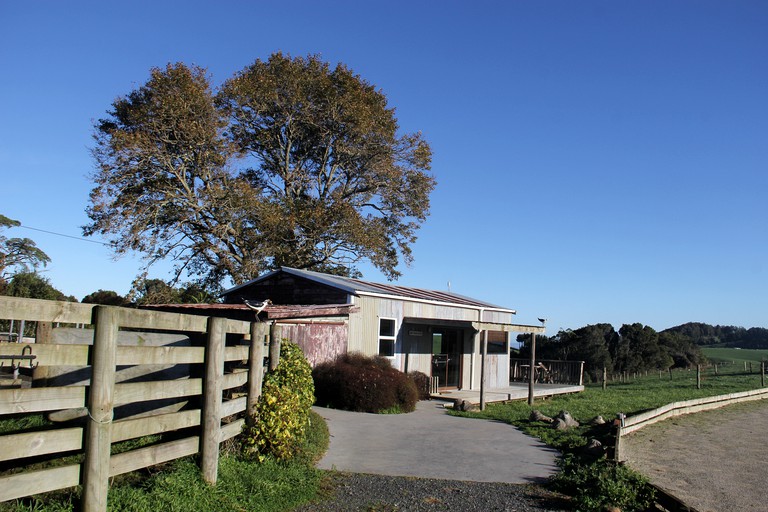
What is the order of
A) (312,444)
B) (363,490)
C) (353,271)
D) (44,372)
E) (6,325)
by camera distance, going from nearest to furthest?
1. (44,372)
2. (363,490)
3. (312,444)
4. (6,325)
5. (353,271)

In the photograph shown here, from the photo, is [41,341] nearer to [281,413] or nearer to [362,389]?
[281,413]

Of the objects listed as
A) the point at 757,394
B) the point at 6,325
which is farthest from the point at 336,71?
the point at 757,394

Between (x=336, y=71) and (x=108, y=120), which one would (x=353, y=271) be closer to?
(x=336, y=71)

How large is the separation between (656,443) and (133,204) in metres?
20.7

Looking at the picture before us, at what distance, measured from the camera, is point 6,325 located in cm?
3080

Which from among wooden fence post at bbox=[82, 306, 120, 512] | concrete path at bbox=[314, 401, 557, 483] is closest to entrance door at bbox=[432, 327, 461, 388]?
concrete path at bbox=[314, 401, 557, 483]

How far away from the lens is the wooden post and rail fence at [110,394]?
4578mm

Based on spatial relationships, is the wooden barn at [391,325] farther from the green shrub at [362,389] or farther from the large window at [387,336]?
the green shrub at [362,389]

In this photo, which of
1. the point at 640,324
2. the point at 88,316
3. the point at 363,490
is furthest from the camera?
the point at 640,324

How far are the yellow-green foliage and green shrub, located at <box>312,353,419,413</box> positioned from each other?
660 cm

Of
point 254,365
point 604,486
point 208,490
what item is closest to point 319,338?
point 254,365

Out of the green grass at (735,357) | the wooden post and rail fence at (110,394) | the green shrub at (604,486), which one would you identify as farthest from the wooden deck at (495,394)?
the green grass at (735,357)

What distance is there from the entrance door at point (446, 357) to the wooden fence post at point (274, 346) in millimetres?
13427

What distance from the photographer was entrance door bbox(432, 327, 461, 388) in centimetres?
2250
